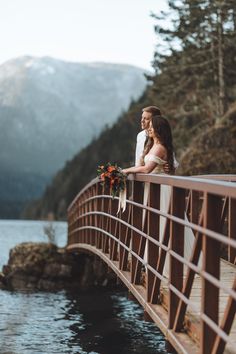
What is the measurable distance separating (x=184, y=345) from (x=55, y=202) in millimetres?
145667

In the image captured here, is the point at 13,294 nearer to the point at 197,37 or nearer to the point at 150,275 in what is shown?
the point at 150,275

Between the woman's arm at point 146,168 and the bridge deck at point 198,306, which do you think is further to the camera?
the woman's arm at point 146,168

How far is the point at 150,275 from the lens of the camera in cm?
757

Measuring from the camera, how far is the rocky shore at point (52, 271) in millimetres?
24672

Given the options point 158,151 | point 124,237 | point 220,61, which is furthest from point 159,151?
point 220,61

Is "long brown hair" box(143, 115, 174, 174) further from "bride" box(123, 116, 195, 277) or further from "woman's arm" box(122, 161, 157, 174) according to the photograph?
"woman's arm" box(122, 161, 157, 174)

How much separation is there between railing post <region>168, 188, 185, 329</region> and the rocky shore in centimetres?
1842

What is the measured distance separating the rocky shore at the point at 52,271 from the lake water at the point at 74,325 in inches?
45.6

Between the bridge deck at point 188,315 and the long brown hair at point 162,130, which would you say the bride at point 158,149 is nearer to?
the long brown hair at point 162,130

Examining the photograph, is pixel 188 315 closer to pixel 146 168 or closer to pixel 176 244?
pixel 176 244

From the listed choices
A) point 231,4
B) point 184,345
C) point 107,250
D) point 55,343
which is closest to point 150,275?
point 184,345

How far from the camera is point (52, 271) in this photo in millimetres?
24812

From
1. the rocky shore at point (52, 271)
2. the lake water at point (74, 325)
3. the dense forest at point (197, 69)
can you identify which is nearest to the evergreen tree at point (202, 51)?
the dense forest at point (197, 69)

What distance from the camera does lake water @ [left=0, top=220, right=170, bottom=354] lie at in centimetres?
1362
